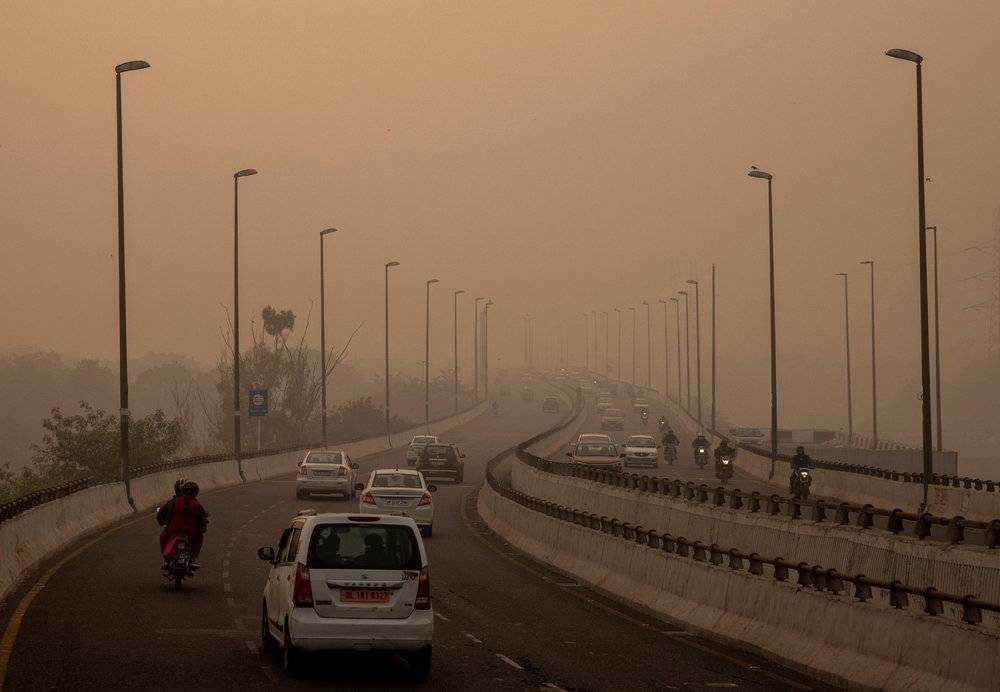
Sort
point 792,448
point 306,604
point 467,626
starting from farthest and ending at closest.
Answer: point 792,448
point 467,626
point 306,604

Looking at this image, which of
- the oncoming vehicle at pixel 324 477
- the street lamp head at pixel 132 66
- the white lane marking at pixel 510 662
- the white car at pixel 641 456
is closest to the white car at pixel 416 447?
the white car at pixel 641 456

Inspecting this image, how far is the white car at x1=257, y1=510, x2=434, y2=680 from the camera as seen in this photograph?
637 inches

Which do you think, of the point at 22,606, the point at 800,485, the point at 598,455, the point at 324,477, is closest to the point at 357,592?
the point at 22,606

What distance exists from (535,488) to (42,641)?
110 feet

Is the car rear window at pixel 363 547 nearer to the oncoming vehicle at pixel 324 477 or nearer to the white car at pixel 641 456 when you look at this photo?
the oncoming vehicle at pixel 324 477

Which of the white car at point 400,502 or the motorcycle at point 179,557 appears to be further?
the white car at point 400,502

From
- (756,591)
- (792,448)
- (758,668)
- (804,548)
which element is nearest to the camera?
(758,668)

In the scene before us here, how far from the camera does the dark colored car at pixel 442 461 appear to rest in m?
64.4

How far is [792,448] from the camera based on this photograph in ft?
312

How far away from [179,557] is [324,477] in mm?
26352

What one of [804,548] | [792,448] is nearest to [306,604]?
[804,548]

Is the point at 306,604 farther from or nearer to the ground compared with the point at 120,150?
nearer to the ground

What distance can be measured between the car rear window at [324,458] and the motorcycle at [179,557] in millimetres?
27069

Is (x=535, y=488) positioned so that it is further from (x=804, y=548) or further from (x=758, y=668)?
(x=758, y=668)
